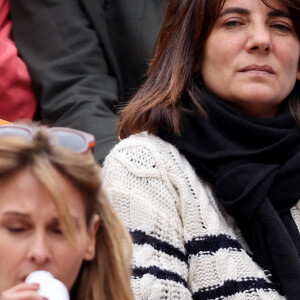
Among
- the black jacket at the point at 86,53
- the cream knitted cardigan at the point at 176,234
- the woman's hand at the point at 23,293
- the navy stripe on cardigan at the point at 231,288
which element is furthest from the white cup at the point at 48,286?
the black jacket at the point at 86,53

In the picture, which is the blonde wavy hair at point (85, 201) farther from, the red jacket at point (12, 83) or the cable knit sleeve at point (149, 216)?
the red jacket at point (12, 83)

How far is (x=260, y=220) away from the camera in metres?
2.53

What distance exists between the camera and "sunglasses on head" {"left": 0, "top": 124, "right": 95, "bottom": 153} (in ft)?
5.84

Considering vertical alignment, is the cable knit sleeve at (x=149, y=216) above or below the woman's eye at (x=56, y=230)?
below

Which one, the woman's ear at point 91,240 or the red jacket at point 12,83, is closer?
the woman's ear at point 91,240

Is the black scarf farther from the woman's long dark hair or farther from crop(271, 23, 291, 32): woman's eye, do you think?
crop(271, 23, 291, 32): woman's eye

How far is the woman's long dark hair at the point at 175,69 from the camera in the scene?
2.68 meters

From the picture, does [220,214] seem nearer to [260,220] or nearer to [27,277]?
[260,220]

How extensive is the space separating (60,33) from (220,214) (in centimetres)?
134

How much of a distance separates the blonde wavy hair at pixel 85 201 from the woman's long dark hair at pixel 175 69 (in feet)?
2.66

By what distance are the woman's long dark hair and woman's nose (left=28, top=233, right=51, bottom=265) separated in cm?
103

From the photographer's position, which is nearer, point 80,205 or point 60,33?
point 80,205

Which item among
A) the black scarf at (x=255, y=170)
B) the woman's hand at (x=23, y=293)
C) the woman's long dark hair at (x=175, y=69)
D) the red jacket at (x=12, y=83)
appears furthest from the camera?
the red jacket at (x=12, y=83)

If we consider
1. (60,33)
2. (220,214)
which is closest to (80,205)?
(220,214)
